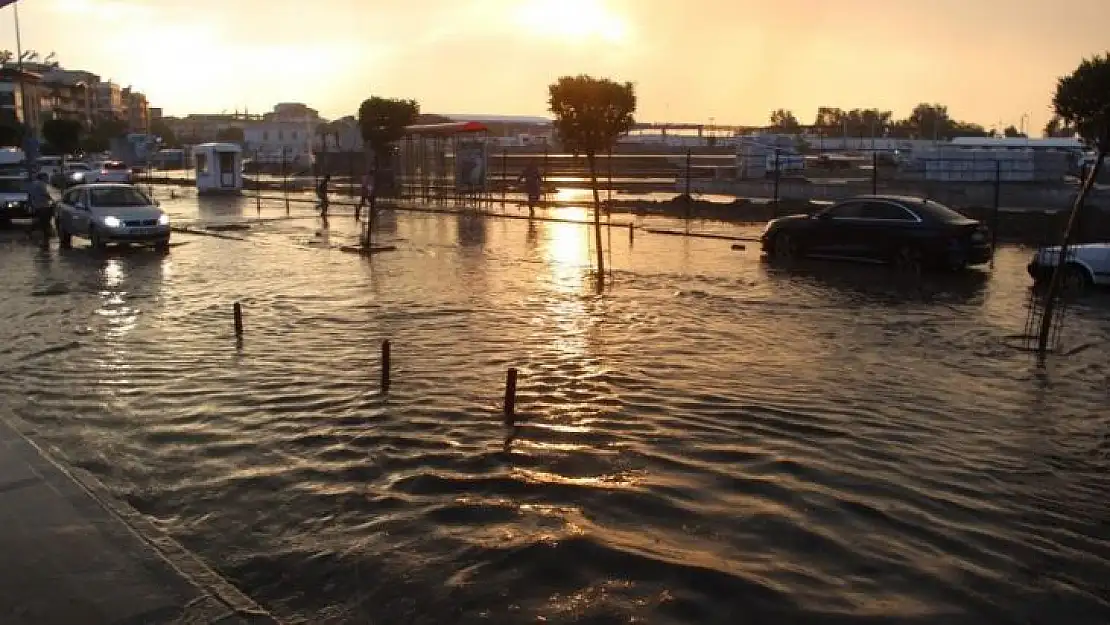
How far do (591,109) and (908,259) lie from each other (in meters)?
6.97

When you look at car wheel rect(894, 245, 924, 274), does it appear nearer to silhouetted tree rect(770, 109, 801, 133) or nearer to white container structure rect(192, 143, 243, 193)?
white container structure rect(192, 143, 243, 193)

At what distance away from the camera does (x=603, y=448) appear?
25.1ft

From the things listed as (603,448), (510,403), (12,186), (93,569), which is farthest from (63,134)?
(93,569)

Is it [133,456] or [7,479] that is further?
[133,456]

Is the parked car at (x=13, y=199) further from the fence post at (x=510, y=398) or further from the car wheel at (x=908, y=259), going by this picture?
the fence post at (x=510, y=398)

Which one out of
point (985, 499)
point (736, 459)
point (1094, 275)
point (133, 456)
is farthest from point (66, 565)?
point (1094, 275)

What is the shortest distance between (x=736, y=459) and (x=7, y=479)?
523 cm

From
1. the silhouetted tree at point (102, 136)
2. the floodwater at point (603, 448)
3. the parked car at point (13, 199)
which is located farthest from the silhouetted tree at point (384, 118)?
the silhouetted tree at point (102, 136)

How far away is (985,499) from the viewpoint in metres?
6.59

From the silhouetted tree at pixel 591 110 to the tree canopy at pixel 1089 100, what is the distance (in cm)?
989

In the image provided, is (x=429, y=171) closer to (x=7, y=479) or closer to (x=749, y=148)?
(x=749, y=148)

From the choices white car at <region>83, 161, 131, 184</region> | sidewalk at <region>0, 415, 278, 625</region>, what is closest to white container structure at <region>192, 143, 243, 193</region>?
white car at <region>83, 161, 131, 184</region>

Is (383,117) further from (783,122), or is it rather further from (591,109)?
(783,122)

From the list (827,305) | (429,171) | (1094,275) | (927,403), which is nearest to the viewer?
(927,403)
